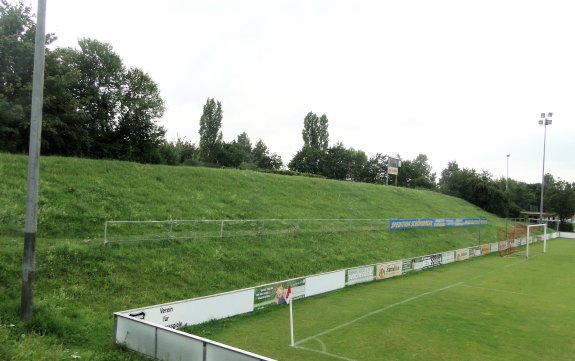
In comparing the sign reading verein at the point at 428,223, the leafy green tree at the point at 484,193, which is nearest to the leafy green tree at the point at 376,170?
the leafy green tree at the point at 484,193

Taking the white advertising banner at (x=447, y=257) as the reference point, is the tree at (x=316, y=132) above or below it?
above

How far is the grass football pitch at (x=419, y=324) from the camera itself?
45.3 ft

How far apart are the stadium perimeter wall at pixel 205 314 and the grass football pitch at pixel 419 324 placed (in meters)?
0.46

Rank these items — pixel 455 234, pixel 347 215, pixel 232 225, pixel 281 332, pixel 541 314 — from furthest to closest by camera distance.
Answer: pixel 455 234, pixel 347 215, pixel 232 225, pixel 541 314, pixel 281 332

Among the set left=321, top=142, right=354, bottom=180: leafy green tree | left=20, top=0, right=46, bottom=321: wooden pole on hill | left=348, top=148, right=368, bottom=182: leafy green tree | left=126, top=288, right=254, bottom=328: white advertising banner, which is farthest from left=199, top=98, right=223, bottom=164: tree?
left=20, top=0, right=46, bottom=321: wooden pole on hill

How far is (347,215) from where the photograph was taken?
4069 centimetres

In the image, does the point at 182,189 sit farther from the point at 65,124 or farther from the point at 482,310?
the point at 482,310

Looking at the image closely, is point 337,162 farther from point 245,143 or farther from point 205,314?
point 205,314

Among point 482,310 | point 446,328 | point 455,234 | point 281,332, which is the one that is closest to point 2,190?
point 281,332

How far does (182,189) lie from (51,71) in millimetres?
16567

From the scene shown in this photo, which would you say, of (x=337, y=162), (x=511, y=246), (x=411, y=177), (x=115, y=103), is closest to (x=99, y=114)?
(x=115, y=103)

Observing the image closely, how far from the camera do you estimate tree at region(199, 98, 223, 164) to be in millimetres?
91062

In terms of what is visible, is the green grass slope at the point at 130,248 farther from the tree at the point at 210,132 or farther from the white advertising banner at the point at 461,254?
the tree at the point at 210,132

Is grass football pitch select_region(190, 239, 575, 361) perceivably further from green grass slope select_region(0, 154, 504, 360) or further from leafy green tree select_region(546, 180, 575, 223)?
leafy green tree select_region(546, 180, 575, 223)
